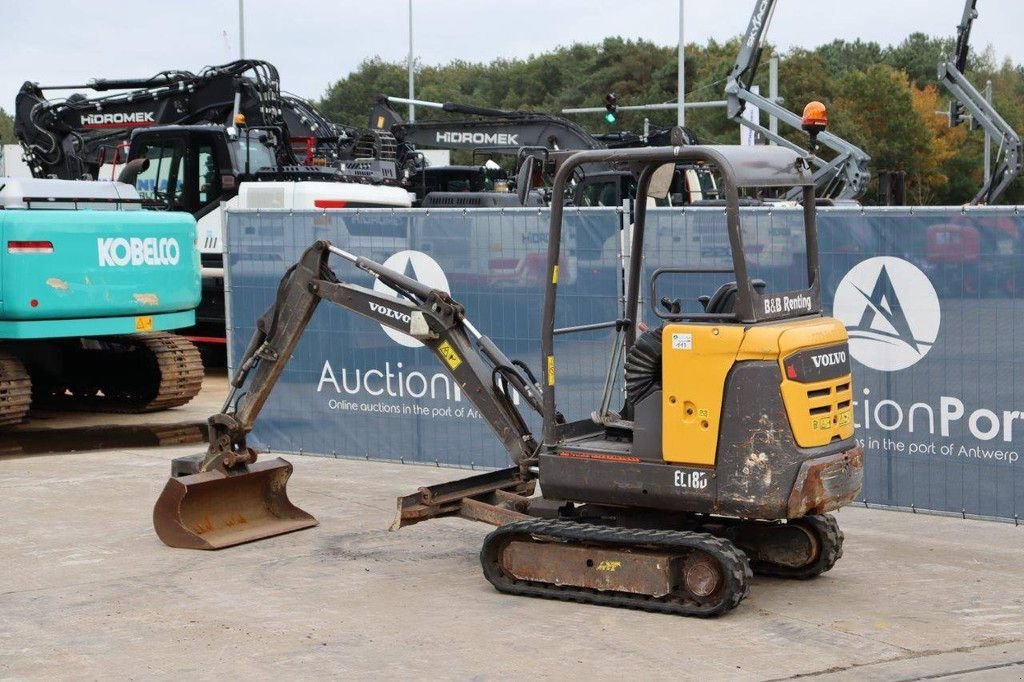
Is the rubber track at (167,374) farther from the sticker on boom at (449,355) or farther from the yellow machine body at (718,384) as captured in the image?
the yellow machine body at (718,384)

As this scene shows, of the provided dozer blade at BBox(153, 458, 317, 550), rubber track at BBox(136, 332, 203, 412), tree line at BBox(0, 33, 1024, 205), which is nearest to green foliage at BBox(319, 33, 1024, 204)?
tree line at BBox(0, 33, 1024, 205)

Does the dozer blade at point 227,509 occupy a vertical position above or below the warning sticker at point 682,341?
below

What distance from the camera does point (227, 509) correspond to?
380 inches

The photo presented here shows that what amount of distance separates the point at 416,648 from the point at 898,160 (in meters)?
54.6

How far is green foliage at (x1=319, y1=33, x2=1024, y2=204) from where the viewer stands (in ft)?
190

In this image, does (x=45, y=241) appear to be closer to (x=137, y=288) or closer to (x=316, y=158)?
(x=137, y=288)

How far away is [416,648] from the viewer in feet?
23.2

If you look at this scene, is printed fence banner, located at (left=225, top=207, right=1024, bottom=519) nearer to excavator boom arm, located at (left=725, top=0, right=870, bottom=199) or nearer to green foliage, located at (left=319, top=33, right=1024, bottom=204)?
excavator boom arm, located at (left=725, top=0, right=870, bottom=199)

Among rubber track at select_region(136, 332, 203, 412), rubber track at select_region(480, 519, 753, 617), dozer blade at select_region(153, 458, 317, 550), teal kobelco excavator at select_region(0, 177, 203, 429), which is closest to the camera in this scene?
rubber track at select_region(480, 519, 753, 617)

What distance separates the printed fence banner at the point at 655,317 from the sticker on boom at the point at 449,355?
1261 millimetres

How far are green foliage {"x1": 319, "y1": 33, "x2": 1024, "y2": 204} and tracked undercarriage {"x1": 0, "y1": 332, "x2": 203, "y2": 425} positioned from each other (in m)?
20.8

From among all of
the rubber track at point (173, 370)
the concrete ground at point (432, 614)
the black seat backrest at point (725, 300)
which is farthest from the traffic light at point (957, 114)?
the black seat backrest at point (725, 300)

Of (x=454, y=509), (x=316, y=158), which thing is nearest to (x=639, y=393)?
(x=454, y=509)

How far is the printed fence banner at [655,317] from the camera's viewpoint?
9.48m
